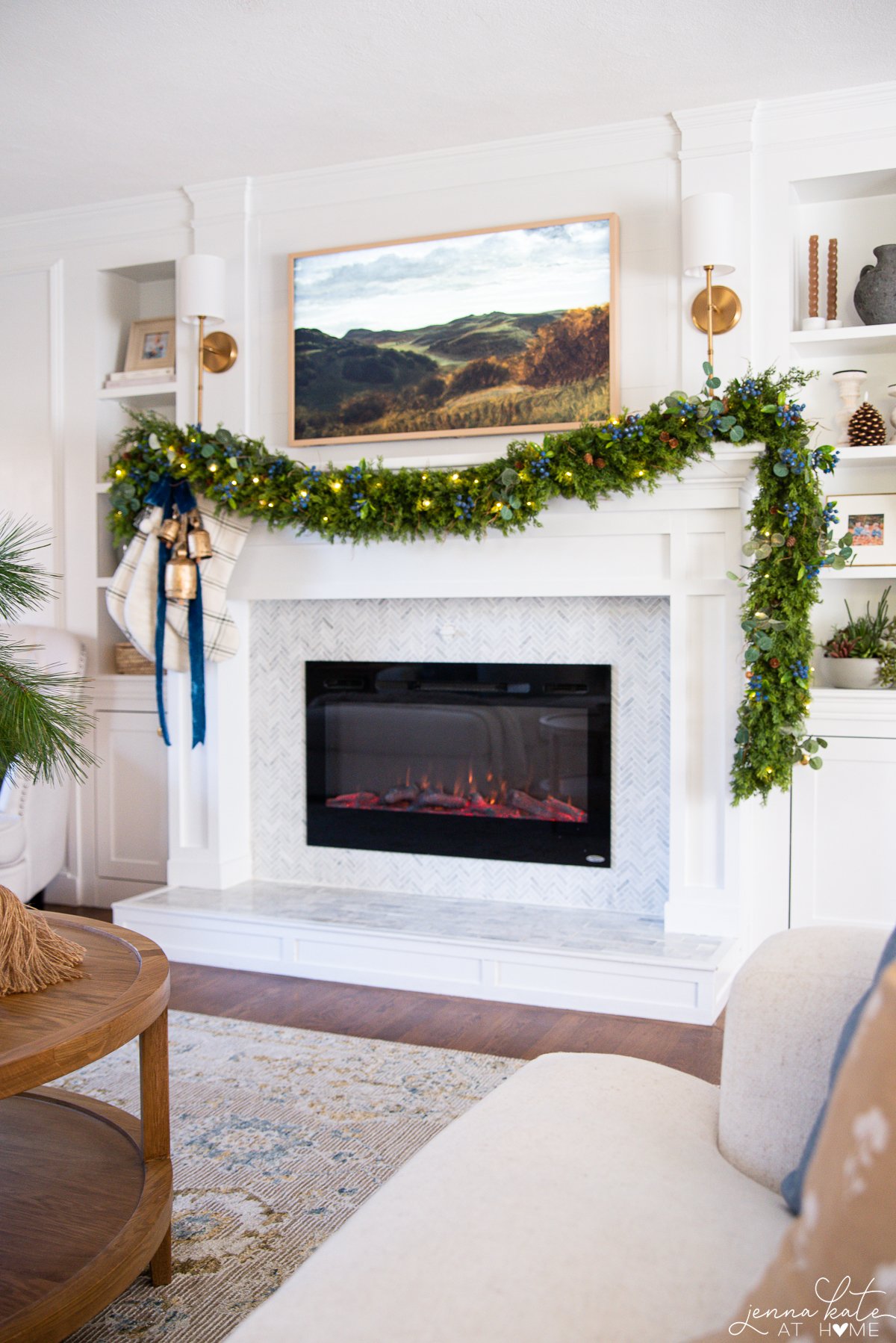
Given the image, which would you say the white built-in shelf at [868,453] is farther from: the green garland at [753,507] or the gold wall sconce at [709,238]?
the gold wall sconce at [709,238]

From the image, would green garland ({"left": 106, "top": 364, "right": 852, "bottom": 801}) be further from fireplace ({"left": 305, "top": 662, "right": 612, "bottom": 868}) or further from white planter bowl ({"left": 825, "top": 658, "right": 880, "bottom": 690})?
fireplace ({"left": 305, "top": 662, "right": 612, "bottom": 868})

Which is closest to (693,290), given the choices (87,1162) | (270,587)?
(270,587)

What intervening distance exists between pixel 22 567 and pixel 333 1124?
1413 millimetres

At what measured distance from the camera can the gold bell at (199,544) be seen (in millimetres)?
3646

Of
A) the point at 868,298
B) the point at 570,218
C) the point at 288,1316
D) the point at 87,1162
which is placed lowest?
the point at 87,1162

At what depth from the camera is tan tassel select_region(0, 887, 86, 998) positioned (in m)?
1.69

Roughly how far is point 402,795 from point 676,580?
1.25 meters

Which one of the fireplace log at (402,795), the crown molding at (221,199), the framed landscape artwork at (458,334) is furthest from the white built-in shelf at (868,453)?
the crown molding at (221,199)

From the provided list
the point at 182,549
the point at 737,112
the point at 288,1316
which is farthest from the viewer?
the point at 182,549

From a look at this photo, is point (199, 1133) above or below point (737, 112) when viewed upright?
below

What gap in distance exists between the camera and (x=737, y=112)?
3211 mm

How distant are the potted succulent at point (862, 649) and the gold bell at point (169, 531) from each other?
2.15 m

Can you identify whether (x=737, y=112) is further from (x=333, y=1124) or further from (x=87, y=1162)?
(x=87, y=1162)

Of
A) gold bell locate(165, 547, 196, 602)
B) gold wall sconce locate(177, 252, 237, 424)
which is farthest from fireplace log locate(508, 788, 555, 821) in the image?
gold wall sconce locate(177, 252, 237, 424)
